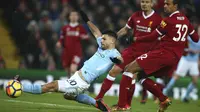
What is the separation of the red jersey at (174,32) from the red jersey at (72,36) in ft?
23.0

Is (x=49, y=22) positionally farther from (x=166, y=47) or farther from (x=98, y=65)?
(x=166, y=47)

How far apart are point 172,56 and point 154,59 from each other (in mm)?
355

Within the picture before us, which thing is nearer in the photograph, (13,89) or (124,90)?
(13,89)

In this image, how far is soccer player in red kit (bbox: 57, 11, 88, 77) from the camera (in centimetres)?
1870

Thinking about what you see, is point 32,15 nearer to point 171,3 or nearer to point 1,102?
point 1,102

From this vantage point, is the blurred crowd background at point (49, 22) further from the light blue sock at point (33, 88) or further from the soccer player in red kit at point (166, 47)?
the light blue sock at point (33, 88)

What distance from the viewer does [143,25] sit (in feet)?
43.3

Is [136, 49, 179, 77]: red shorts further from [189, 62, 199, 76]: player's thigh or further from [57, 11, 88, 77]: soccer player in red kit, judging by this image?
[57, 11, 88, 77]: soccer player in red kit

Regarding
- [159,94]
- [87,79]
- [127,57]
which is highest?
[127,57]

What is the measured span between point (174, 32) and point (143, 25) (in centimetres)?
155

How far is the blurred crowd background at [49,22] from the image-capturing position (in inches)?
843

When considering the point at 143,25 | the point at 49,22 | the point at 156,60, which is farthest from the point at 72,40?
the point at 156,60

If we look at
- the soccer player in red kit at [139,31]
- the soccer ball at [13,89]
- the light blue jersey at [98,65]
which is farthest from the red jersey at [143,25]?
the soccer ball at [13,89]

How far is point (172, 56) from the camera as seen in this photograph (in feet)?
38.7
